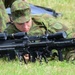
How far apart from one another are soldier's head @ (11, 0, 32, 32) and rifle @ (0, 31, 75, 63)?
0.28m

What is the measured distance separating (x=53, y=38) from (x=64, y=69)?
1.99 ft

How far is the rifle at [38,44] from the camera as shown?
21.4ft

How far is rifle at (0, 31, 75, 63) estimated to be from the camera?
6516 mm

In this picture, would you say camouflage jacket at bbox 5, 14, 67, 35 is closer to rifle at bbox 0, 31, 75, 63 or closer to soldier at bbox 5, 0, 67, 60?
soldier at bbox 5, 0, 67, 60

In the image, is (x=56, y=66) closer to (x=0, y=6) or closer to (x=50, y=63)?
(x=50, y=63)

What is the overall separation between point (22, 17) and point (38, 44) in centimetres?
60

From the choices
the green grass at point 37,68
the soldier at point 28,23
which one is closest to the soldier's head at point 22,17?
the soldier at point 28,23

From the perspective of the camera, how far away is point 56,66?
6.36 m

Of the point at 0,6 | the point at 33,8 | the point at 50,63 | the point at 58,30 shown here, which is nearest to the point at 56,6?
the point at 33,8

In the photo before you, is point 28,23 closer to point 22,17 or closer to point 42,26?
point 22,17

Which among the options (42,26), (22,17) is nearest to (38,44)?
(22,17)

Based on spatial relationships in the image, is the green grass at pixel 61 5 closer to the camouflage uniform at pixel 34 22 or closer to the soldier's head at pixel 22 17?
the camouflage uniform at pixel 34 22

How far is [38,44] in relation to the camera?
21.3 ft

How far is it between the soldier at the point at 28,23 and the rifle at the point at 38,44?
125 millimetres
